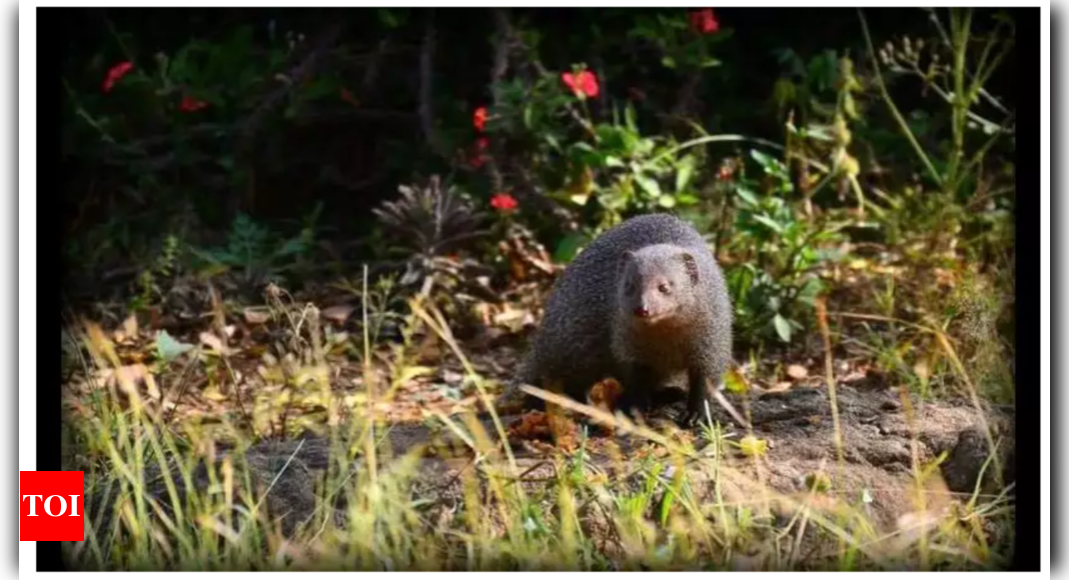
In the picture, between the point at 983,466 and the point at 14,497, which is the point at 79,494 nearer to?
the point at 14,497

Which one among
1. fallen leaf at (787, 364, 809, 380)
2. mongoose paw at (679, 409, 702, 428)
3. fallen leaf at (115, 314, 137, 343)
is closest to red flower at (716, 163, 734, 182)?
fallen leaf at (787, 364, 809, 380)

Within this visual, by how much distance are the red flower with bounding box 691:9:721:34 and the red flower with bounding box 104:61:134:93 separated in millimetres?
1783

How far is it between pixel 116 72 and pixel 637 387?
2.10 m

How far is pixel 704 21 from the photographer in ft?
15.6

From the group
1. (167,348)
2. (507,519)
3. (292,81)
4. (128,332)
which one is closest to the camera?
(507,519)

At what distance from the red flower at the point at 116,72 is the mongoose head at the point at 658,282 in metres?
1.95

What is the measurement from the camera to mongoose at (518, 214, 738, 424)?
3.59 meters

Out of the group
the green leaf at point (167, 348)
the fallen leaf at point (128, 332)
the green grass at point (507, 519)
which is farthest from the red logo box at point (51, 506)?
the fallen leaf at point (128, 332)

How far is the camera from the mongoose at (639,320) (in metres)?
3.59

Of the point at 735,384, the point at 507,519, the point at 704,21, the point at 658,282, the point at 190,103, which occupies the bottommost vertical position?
the point at 507,519

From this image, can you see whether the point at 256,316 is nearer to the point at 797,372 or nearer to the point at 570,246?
the point at 570,246

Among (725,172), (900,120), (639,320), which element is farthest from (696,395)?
(900,120)

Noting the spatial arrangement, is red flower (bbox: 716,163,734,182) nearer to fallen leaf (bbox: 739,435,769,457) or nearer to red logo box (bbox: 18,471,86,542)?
fallen leaf (bbox: 739,435,769,457)

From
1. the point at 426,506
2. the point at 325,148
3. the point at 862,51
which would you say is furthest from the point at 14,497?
the point at 862,51
